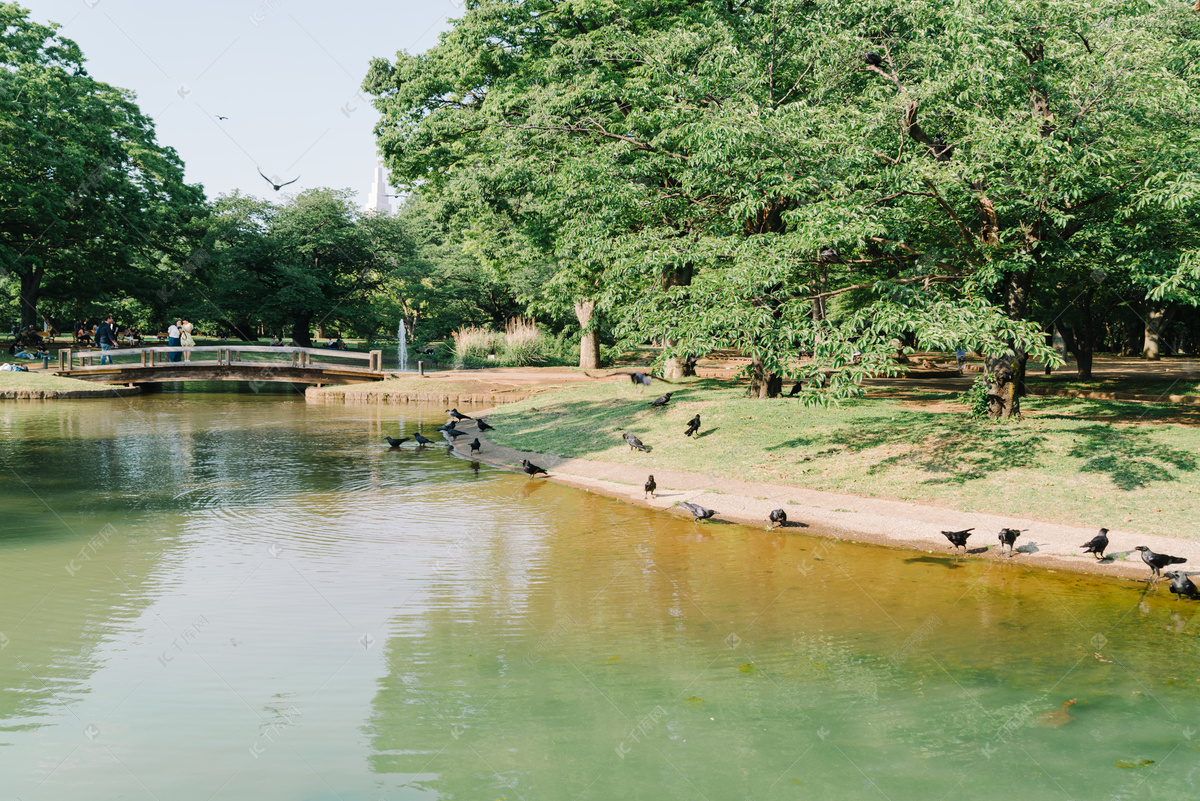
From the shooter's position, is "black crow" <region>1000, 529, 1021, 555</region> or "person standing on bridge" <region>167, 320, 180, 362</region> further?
"person standing on bridge" <region>167, 320, 180, 362</region>

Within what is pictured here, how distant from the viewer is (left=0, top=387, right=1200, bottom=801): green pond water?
579 centimetres

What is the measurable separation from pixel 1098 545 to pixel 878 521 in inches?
114

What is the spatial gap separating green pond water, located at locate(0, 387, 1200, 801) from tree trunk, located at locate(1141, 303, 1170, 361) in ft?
110

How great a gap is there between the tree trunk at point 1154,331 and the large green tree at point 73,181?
1907 inches

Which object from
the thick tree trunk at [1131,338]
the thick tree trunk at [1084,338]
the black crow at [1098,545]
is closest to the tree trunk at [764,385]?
the thick tree trunk at [1084,338]

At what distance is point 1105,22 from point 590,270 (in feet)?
50.0

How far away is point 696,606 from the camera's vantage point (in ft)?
29.9

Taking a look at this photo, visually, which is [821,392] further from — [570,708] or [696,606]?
[570,708]

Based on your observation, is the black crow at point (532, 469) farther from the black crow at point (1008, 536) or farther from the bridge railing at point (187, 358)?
the bridge railing at point (187, 358)

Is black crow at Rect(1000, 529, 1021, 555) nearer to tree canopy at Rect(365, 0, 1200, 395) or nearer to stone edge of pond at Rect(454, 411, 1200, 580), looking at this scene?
stone edge of pond at Rect(454, 411, 1200, 580)

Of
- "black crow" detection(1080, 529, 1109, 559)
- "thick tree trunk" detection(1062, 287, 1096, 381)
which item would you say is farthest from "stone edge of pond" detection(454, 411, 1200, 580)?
"thick tree trunk" detection(1062, 287, 1096, 381)

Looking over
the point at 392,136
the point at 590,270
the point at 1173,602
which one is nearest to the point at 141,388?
the point at 392,136

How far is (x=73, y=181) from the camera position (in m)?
38.8

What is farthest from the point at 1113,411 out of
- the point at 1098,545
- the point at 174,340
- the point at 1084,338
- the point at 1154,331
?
the point at 174,340
